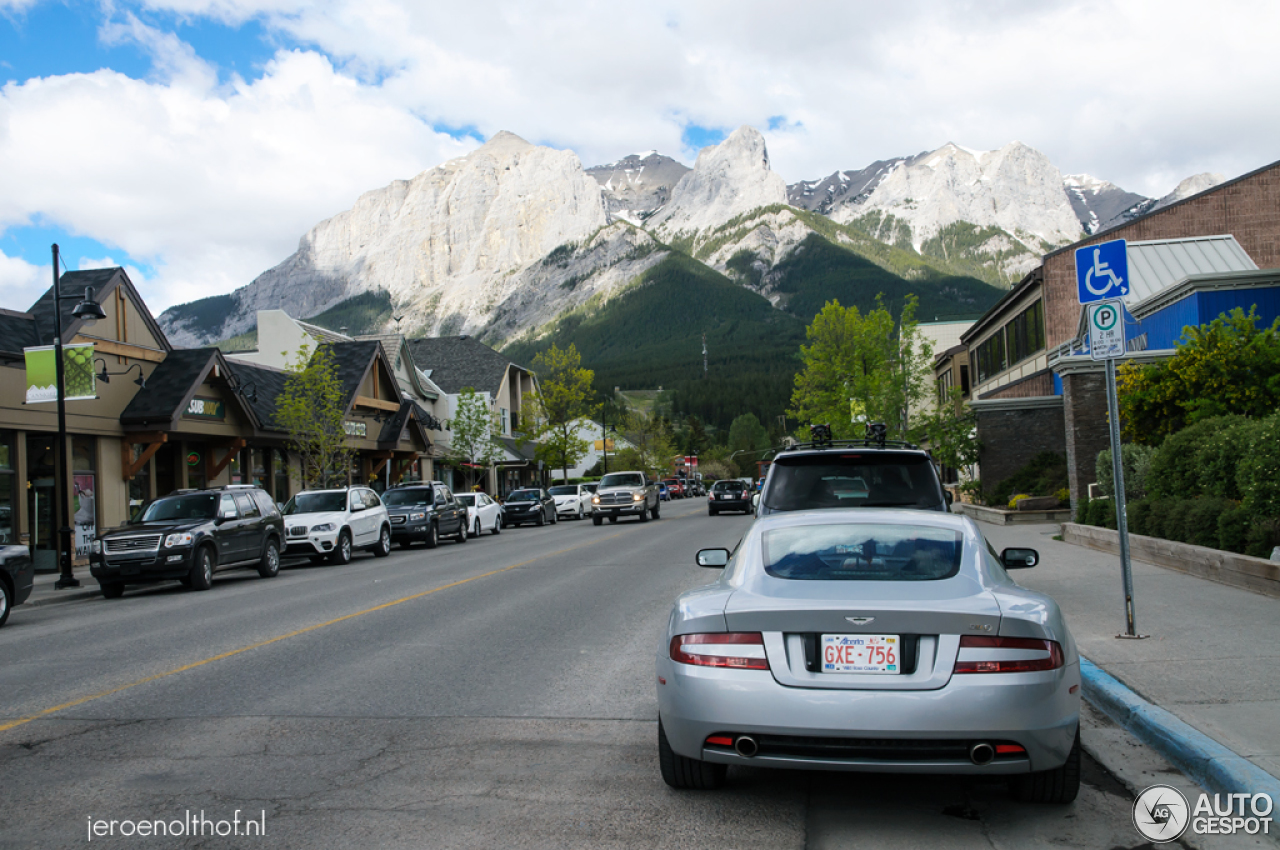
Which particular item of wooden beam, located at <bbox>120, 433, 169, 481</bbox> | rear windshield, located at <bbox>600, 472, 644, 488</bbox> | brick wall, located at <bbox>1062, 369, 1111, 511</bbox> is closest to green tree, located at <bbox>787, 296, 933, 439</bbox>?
rear windshield, located at <bbox>600, 472, 644, 488</bbox>

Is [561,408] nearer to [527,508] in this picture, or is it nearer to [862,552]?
[527,508]

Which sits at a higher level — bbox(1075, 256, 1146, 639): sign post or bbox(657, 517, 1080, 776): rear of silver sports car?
bbox(1075, 256, 1146, 639): sign post

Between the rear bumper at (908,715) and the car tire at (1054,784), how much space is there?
294 millimetres

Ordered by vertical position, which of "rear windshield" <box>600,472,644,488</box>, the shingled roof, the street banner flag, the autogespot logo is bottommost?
the autogespot logo

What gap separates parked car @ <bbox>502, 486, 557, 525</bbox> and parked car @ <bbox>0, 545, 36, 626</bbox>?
2644cm

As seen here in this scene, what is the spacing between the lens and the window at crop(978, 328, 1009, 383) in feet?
156

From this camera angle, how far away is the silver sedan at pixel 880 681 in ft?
13.8

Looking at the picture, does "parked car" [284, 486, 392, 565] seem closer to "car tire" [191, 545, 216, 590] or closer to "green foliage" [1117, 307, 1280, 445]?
"car tire" [191, 545, 216, 590]

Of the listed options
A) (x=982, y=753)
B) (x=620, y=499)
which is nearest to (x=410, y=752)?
(x=982, y=753)

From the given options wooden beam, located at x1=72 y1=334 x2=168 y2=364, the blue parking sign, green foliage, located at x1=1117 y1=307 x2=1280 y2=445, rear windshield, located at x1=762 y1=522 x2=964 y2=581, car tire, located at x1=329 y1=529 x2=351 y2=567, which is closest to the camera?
rear windshield, located at x1=762 y1=522 x2=964 y2=581

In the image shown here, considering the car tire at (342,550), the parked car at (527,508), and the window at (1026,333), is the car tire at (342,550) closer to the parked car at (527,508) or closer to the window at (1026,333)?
the parked car at (527,508)

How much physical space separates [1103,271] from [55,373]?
767 inches

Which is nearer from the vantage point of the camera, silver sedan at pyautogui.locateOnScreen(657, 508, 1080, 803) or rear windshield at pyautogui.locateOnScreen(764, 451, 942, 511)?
silver sedan at pyautogui.locateOnScreen(657, 508, 1080, 803)

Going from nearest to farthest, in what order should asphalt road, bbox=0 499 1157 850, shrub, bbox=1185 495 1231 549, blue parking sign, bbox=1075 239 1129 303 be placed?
asphalt road, bbox=0 499 1157 850 → blue parking sign, bbox=1075 239 1129 303 → shrub, bbox=1185 495 1231 549
